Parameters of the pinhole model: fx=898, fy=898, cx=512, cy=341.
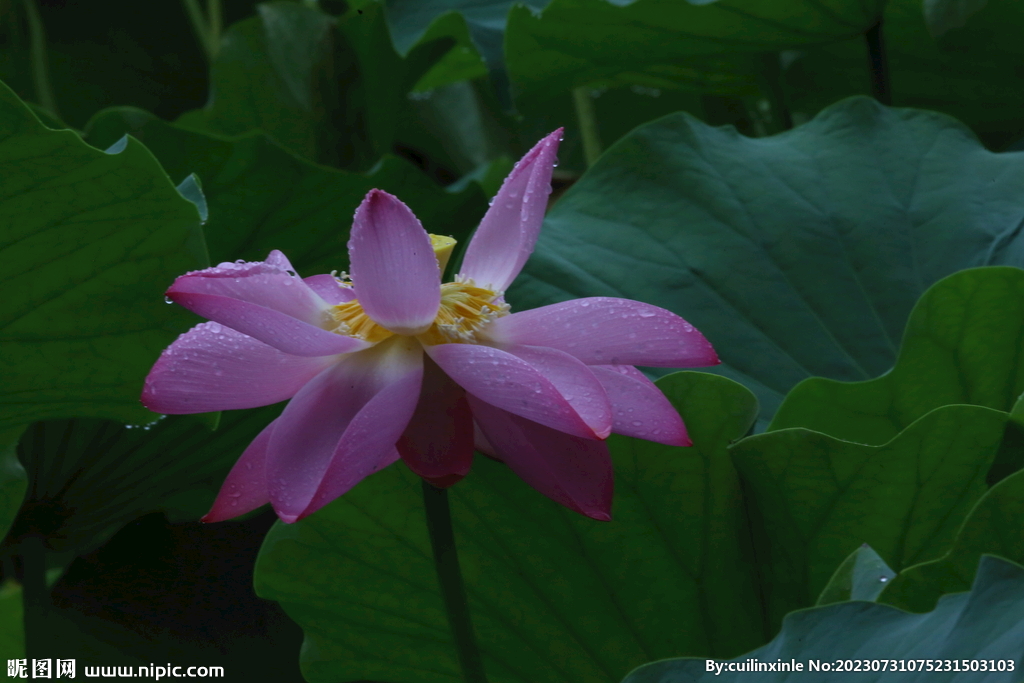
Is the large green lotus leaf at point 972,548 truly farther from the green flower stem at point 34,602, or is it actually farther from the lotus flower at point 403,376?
the green flower stem at point 34,602

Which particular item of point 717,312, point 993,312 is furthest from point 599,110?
point 993,312

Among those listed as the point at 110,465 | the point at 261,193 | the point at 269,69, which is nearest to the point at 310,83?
the point at 269,69

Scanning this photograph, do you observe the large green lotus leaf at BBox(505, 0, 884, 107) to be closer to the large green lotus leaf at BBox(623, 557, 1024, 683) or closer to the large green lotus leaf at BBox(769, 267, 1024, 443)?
the large green lotus leaf at BBox(769, 267, 1024, 443)

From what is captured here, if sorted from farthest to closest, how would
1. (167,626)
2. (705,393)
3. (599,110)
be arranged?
(599,110) → (167,626) → (705,393)

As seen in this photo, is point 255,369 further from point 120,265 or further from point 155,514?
point 155,514

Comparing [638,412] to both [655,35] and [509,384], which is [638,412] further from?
[655,35]

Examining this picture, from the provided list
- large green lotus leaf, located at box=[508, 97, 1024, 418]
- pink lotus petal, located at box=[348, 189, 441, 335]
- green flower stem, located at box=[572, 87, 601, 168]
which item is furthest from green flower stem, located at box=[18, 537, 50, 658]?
green flower stem, located at box=[572, 87, 601, 168]
